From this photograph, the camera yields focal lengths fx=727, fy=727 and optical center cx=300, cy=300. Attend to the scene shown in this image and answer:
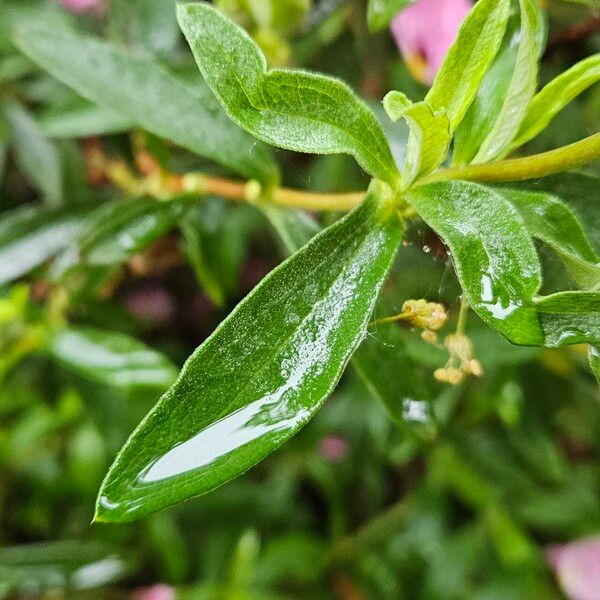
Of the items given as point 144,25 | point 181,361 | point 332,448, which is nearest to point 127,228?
point 144,25

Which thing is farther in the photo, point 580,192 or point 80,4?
point 80,4

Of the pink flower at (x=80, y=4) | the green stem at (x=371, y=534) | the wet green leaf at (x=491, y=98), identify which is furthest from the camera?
the green stem at (x=371, y=534)

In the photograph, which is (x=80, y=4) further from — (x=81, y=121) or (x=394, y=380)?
(x=394, y=380)

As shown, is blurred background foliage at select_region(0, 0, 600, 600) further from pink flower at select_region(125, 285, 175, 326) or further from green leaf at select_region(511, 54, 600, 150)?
green leaf at select_region(511, 54, 600, 150)

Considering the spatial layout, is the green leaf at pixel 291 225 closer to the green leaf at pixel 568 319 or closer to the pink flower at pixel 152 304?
the green leaf at pixel 568 319

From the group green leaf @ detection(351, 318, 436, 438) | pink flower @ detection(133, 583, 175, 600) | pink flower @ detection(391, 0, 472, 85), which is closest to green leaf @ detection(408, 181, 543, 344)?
green leaf @ detection(351, 318, 436, 438)

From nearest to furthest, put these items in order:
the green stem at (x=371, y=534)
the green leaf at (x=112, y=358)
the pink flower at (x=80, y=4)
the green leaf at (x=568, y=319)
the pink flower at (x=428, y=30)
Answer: the green leaf at (x=568, y=319) → the pink flower at (x=428, y=30) → the green leaf at (x=112, y=358) → the pink flower at (x=80, y=4) → the green stem at (x=371, y=534)

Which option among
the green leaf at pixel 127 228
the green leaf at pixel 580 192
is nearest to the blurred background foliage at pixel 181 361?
the green leaf at pixel 127 228
